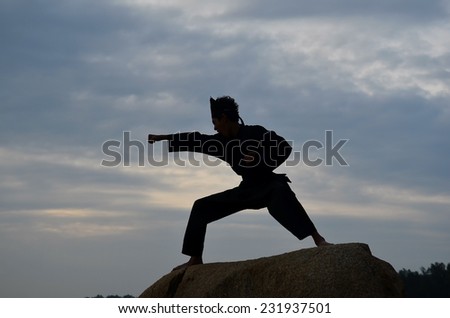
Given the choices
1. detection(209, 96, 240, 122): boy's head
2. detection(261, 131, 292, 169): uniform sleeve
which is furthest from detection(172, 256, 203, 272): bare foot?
detection(209, 96, 240, 122): boy's head

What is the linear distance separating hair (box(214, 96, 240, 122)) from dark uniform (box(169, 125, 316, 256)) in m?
0.20

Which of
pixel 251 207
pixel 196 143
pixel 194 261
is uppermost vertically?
pixel 196 143

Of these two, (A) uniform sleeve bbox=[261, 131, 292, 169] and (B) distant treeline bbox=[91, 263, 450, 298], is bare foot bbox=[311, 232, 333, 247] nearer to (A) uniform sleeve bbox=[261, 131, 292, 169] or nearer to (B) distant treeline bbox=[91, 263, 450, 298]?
(A) uniform sleeve bbox=[261, 131, 292, 169]

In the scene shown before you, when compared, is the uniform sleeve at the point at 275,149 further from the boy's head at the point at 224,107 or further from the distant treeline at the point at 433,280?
the distant treeline at the point at 433,280

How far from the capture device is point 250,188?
928 cm

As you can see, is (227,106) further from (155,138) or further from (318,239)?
(318,239)

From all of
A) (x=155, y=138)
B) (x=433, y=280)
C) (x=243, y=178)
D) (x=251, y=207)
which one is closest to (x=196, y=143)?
(x=155, y=138)

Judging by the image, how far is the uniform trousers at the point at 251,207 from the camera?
8969mm

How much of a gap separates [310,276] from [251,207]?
1524mm

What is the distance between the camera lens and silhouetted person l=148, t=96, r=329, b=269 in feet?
29.6

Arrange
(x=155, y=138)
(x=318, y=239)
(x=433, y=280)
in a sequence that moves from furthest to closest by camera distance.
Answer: (x=433, y=280) → (x=155, y=138) → (x=318, y=239)

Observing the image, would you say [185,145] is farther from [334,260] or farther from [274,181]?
[334,260]

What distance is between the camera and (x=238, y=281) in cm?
863
